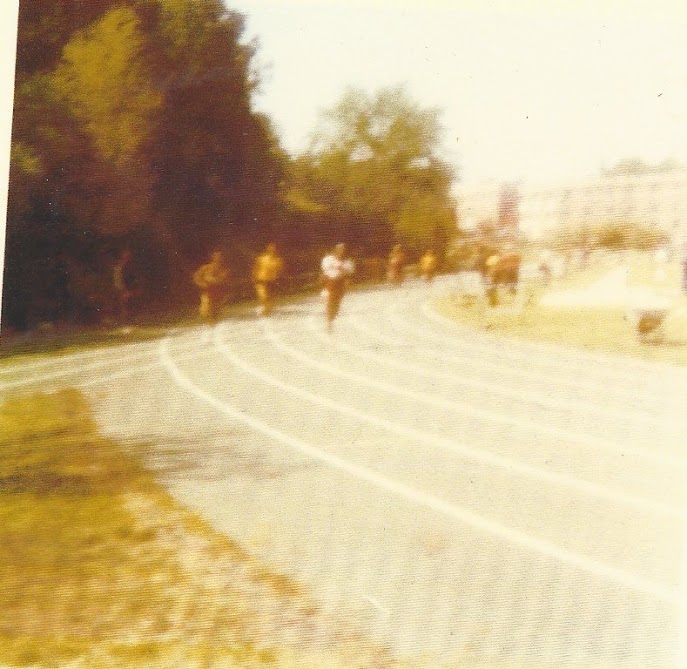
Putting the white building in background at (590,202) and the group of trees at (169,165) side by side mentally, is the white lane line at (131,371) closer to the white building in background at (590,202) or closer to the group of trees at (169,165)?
the group of trees at (169,165)

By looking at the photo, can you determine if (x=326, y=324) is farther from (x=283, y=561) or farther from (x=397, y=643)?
(x=397, y=643)

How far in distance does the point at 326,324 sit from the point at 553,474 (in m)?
1.06

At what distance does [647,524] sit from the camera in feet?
7.23

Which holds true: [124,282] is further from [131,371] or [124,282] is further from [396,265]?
[396,265]

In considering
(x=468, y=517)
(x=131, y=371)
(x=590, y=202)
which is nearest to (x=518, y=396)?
(x=468, y=517)

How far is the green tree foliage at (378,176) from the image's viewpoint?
2.42 metres

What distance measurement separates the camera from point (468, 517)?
2.14 meters

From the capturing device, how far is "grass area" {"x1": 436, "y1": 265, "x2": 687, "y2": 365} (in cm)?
239

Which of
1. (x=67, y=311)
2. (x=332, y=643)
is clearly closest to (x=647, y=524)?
(x=332, y=643)

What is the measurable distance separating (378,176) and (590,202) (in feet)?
2.83

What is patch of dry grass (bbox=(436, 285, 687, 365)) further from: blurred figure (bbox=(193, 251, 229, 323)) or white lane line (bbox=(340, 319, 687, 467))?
blurred figure (bbox=(193, 251, 229, 323))

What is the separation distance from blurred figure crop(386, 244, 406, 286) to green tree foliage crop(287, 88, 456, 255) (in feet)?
0.13

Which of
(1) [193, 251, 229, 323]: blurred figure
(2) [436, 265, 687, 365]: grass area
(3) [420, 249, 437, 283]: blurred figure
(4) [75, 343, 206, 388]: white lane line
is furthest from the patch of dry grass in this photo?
(4) [75, 343, 206, 388]: white lane line

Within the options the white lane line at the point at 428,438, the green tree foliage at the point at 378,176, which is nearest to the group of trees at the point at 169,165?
the green tree foliage at the point at 378,176
